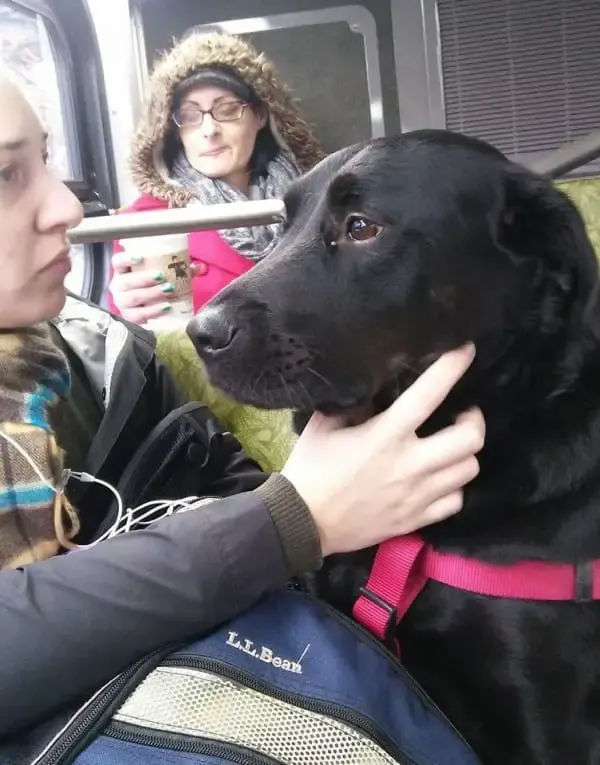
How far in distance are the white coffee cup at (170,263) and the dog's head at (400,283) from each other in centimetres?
45

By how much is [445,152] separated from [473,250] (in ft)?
0.36

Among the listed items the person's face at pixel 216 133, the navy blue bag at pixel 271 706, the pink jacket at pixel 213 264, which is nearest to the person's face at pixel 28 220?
the navy blue bag at pixel 271 706

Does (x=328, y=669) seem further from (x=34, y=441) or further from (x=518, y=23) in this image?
(x=518, y=23)

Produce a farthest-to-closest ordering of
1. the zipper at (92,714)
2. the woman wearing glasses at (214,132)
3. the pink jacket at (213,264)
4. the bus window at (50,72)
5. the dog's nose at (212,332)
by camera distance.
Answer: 1. the bus window at (50,72)
2. the woman wearing glasses at (214,132)
3. the pink jacket at (213,264)
4. the dog's nose at (212,332)
5. the zipper at (92,714)

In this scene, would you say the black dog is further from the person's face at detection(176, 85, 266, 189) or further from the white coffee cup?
the person's face at detection(176, 85, 266, 189)

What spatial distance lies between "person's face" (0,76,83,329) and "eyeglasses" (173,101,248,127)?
1362 mm

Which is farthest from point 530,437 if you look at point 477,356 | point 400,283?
point 400,283

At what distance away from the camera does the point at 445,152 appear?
2.74 feet

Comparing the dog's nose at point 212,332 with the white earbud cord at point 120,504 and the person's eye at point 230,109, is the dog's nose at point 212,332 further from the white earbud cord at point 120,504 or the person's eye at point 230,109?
the person's eye at point 230,109

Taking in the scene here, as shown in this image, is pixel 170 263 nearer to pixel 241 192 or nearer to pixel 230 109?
pixel 241 192

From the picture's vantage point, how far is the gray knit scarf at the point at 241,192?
6.24ft

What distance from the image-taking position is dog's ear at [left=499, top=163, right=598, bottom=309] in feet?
2.73

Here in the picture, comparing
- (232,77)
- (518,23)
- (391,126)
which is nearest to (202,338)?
A: (232,77)

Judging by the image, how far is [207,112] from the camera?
2.19m
